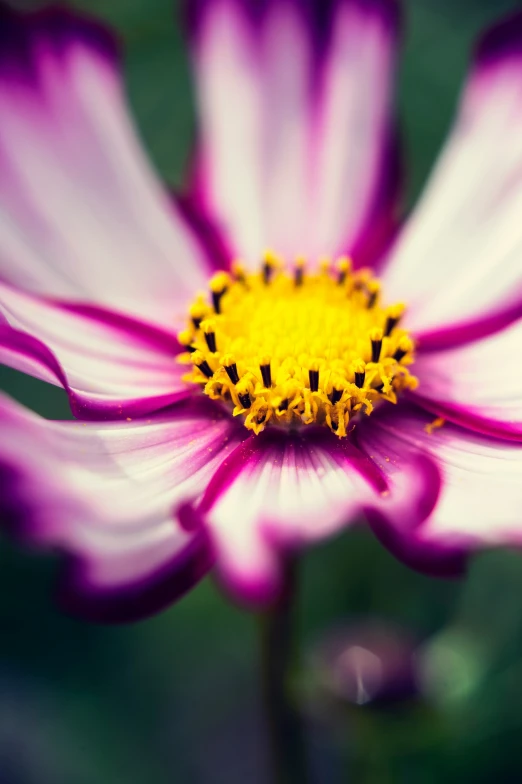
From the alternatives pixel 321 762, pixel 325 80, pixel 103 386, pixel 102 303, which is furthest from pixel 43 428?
pixel 321 762

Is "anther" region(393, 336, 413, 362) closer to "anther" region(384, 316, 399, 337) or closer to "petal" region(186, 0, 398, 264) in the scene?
"anther" region(384, 316, 399, 337)

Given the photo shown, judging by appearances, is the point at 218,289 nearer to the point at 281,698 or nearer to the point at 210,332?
the point at 210,332

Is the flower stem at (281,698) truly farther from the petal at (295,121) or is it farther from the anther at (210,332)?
the petal at (295,121)

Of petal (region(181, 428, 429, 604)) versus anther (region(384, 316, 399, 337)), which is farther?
anther (region(384, 316, 399, 337))

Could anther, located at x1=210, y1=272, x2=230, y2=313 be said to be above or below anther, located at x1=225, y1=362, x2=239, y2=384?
above

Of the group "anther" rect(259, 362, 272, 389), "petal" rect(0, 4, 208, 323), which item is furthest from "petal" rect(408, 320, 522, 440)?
"petal" rect(0, 4, 208, 323)

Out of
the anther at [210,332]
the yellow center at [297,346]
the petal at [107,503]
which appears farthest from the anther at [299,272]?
the petal at [107,503]

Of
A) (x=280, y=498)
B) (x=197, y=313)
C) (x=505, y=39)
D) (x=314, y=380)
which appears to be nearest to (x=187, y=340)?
(x=197, y=313)

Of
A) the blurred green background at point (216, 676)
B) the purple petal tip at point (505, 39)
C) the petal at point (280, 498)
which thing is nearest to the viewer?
the petal at point (280, 498)
